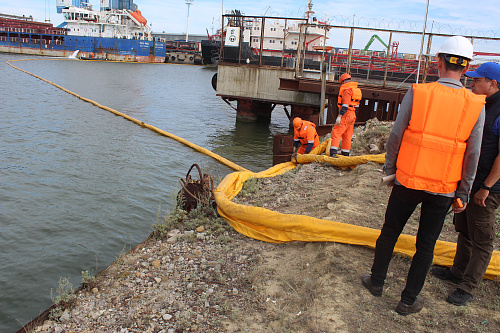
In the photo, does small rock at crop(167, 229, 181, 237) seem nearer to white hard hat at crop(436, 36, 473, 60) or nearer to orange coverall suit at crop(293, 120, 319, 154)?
white hard hat at crop(436, 36, 473, 60)

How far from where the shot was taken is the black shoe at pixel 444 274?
3576 mm

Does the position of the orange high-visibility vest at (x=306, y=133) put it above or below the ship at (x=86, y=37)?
below

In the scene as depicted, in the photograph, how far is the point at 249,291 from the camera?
12.1 feet

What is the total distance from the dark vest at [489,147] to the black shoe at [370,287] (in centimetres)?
115

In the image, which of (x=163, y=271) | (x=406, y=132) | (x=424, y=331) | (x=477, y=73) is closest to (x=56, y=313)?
(x=163, y=271)

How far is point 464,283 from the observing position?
10.7ft

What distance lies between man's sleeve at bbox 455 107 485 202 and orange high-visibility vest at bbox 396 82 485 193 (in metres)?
0.03

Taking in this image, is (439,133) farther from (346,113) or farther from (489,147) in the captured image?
(346,113)

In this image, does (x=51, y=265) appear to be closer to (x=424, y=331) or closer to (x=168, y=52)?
(x=424, y=331)

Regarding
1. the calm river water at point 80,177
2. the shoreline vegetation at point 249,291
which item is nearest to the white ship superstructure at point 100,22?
the calm river water at point 80,177

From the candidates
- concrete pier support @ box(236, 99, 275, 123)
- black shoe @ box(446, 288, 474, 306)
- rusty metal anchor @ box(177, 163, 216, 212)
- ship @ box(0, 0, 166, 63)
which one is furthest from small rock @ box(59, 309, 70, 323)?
ship @ box(0, 0, 166, 63)

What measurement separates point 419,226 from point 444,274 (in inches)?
37.5

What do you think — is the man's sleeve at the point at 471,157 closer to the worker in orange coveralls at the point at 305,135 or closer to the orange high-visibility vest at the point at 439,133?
the orange high-visibility vest at the point at 439,133

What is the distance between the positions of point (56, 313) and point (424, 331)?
319 cm
